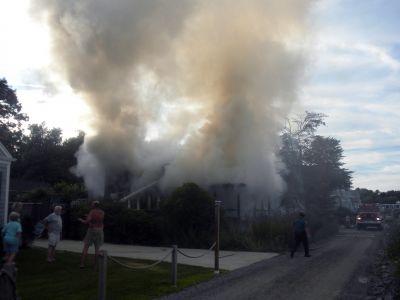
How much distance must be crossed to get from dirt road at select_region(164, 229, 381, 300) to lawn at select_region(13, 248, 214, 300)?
2.23 feet

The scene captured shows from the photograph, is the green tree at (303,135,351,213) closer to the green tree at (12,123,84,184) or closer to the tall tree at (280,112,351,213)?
the tall tree at (280,112,351,213)

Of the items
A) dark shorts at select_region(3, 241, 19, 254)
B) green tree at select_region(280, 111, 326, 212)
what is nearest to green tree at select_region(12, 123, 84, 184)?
green tree at select_region(280, 111, 326, 212)

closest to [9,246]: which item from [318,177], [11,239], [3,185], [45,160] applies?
[11,239]

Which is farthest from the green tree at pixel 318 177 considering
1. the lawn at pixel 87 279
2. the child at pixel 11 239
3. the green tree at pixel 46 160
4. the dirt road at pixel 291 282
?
the green tree at pixel 46 160

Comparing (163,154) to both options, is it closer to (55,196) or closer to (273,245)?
(55,196)

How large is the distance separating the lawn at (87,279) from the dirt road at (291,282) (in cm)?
68

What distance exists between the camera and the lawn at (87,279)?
9.81 metres

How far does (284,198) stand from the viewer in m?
31.1

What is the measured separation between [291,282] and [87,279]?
4.64m

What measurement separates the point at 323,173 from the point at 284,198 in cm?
298

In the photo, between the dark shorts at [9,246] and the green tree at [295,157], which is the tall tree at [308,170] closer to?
the green tree at [295,157]

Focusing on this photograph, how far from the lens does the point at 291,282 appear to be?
11.7 m

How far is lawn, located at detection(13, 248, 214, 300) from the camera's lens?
981 centimetres

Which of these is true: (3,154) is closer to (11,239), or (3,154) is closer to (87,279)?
(11,239)
